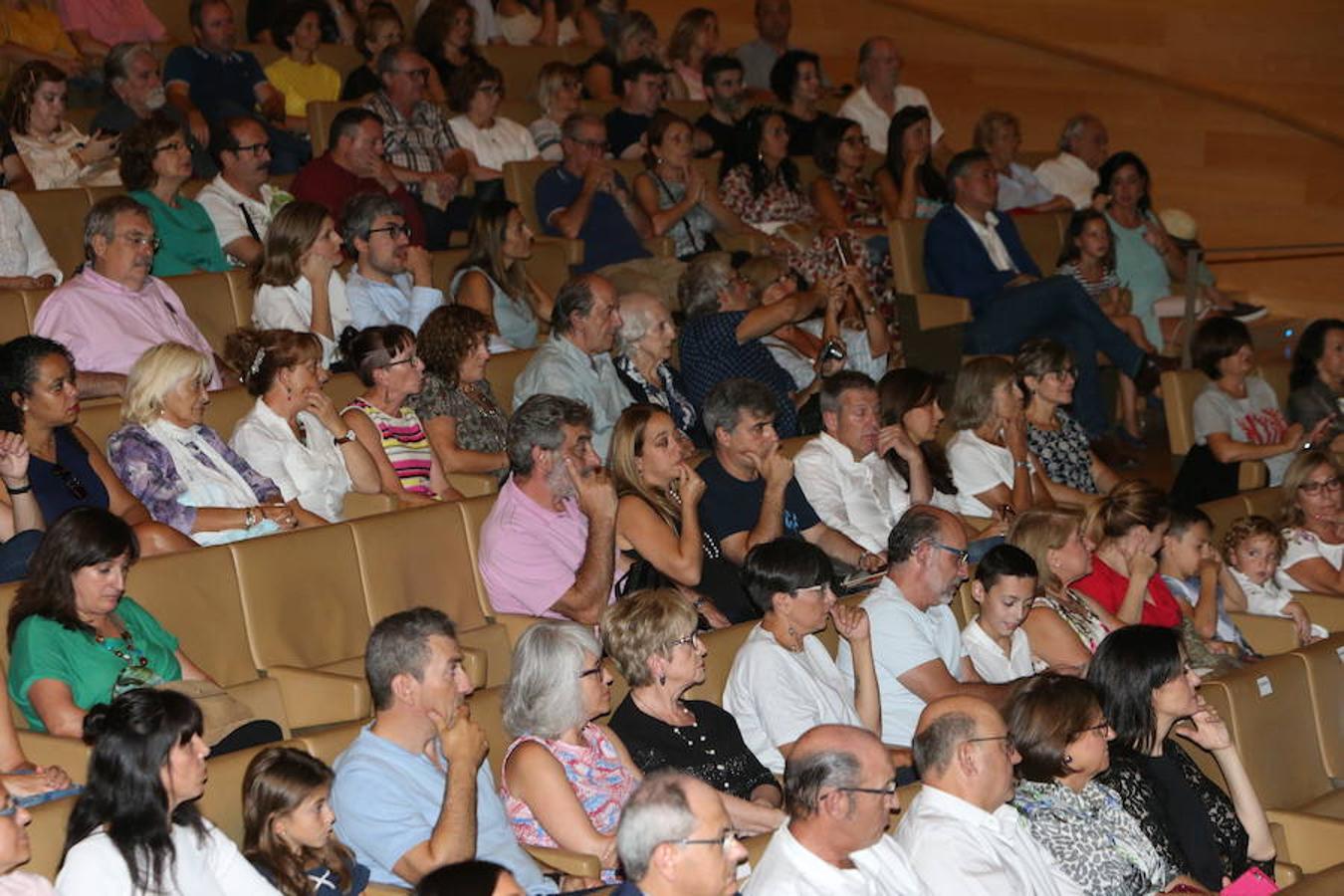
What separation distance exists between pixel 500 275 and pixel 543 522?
1837 mm

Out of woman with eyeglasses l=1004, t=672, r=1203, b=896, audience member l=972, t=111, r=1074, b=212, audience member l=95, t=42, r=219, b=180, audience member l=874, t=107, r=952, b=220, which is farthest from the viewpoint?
audience member l=972, t=111, r=1074, b=212

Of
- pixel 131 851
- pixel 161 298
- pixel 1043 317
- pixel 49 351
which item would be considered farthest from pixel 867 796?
pixel 1043 317

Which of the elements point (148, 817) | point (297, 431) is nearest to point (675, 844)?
point (148, 817)

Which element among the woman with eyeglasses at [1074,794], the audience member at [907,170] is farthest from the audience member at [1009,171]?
the woman with eyeglasses at [1074,794]

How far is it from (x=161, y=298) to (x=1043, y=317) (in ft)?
10.6

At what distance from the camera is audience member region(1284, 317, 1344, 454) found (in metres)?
6.46

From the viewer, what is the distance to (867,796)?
305 cm

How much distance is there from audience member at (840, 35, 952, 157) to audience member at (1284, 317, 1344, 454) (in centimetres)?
239

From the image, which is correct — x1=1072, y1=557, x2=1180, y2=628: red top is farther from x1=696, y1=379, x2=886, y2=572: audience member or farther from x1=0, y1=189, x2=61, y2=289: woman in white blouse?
x1=0, y1=189, x2=61, y2=289: woman in white blouse

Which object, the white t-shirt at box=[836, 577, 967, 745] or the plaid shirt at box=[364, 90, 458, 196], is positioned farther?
the plaid shirt at box=[364, 90, 458, 196]

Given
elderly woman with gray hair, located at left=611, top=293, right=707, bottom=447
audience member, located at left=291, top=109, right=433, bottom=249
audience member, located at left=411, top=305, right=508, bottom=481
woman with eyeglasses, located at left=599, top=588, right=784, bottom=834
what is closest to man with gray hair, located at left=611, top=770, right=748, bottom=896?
woman with eyeglasses, located at left=599, top=588, right=784, bottom=834

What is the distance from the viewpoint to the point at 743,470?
473 centimetres

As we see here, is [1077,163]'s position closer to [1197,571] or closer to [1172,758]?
[1197,571]

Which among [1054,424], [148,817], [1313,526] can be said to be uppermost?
[148,817]
